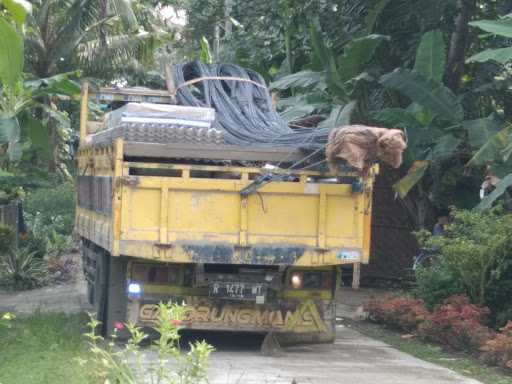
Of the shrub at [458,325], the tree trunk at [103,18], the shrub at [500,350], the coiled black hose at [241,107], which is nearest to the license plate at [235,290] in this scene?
the coiled black hose at [241,107]

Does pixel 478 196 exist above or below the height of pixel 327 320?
above

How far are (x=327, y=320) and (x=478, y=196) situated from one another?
7219mm

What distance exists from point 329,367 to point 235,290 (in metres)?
1.31

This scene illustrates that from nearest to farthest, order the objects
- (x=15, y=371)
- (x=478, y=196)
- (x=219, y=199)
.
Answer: (x=15, y=371) → (x=219, y=199) → (x=478, y=196)

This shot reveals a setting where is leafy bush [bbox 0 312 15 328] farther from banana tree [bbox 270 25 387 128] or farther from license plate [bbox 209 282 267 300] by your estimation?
banana tree [bbox 270 25 387 128]

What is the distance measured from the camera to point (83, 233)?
44.7ft

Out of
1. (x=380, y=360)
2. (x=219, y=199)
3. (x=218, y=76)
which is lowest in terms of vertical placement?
(x=380, y=360)

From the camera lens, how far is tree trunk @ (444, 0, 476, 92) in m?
17.4

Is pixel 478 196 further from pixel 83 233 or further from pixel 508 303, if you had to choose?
pixel 83 233

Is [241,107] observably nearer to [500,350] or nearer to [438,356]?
[438,356]

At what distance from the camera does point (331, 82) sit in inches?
637

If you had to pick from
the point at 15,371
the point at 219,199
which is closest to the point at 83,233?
the point at 219,199

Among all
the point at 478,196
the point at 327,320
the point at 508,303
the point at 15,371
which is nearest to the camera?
the point at 15,371

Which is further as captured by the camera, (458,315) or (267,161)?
(458,315)
